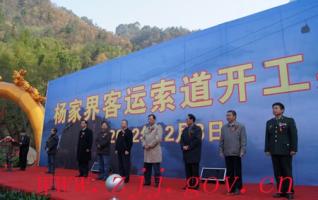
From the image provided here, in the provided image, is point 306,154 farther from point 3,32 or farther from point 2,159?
point 3,32

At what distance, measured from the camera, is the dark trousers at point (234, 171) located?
179 inches

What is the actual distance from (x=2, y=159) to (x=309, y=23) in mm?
9569

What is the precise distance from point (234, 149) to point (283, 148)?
695 mm

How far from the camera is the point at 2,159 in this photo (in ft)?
34.4

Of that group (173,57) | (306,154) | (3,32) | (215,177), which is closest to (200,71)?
(173,57)

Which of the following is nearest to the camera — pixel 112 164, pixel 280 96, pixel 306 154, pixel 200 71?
pixel 306 154

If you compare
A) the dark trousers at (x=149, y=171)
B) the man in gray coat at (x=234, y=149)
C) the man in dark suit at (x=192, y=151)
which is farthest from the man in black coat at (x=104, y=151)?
the man in gray coat at (x=234, y=149)

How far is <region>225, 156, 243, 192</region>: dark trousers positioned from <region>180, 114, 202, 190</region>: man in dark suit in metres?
0.62

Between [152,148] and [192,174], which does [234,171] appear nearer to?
[192,174]

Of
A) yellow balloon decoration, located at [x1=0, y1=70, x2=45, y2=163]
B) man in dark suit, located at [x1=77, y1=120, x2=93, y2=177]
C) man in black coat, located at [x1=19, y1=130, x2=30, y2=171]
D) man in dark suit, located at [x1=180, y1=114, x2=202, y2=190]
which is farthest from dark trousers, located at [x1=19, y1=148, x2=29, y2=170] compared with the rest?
man in dark suit, located at [x1=180, y1=114, x2=202, y2=190]

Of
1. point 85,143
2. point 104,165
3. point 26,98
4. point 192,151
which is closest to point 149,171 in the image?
point 192,151

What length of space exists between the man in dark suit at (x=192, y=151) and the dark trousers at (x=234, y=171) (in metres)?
0.62

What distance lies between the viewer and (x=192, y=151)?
5.17 metres

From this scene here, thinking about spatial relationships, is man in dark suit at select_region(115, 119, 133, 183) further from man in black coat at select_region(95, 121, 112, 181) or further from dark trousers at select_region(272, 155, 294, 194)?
dark trousers at select_region(272, 155, 294, 194)
